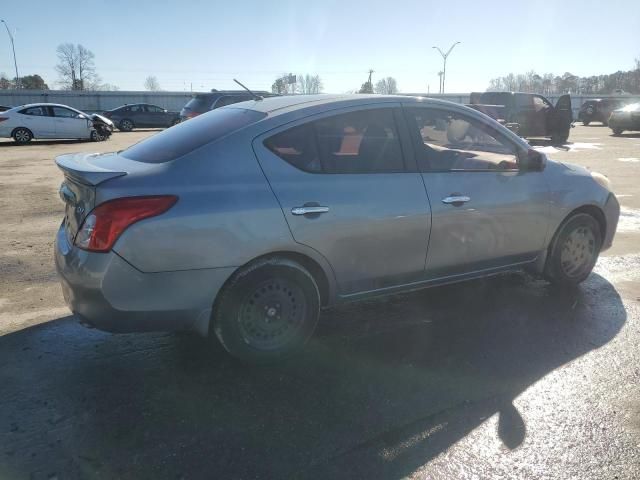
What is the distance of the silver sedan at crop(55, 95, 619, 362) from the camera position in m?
2.97

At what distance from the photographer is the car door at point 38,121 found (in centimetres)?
2000

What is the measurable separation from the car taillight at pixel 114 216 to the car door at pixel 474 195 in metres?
1.94

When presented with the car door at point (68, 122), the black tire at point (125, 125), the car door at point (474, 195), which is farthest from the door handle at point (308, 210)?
the black tire at point (125, 125)

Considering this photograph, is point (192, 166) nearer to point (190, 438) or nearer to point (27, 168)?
point (190, 438)

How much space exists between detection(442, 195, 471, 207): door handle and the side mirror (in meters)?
0.70

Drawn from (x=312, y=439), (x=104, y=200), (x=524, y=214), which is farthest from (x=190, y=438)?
(x=524, y=214)

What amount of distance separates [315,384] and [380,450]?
2.31 ft

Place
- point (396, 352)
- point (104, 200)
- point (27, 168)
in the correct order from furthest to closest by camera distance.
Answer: point (27, 168) → point (396, 352) → point (104, 200)

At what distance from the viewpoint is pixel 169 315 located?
3.08 metres

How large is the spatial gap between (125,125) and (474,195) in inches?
1192

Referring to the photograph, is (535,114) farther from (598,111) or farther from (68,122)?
(68,122)

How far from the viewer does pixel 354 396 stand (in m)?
3.08

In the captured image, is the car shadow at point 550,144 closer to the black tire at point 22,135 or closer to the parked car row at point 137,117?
the black tire at point 22,135

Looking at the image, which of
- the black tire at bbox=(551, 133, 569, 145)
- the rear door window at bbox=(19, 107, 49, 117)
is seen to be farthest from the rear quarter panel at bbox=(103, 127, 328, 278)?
the rear door window at bbox=(19, 107, 49, 117)
